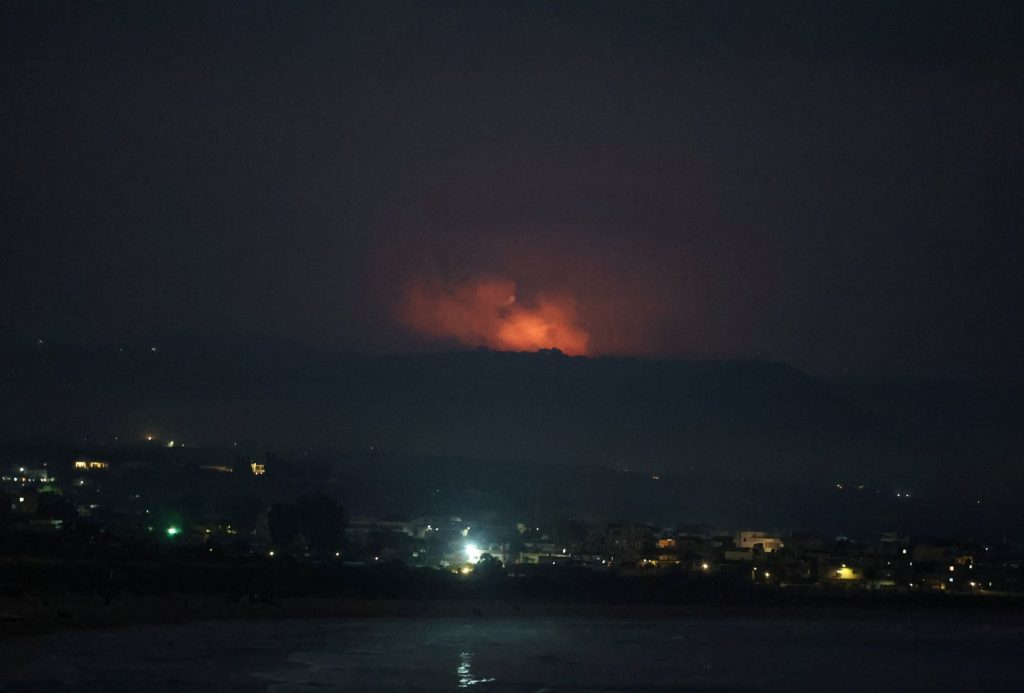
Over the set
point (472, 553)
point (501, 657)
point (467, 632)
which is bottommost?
point (501, 657)

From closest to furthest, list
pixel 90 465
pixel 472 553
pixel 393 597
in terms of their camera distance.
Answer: pixel 393 597, pixel 472 553, pixel 90 465

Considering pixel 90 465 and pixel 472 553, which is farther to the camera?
pixel 90 465

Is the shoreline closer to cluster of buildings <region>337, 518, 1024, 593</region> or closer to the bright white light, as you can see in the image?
cluster of buildings <region>337, 518, 1024, 593</region>

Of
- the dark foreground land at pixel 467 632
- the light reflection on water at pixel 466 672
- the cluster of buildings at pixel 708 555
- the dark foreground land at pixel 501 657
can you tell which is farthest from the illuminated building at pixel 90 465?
the light reflection on water at pixel 466 672

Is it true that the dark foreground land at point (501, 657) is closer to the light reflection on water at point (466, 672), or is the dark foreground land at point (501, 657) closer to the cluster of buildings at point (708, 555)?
the light reflection on water at point (466, 672)

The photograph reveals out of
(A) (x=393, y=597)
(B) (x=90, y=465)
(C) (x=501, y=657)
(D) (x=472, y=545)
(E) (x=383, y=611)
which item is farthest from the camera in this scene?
(B) (x=90, y=465)

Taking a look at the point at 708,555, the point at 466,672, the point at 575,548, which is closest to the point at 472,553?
the point at 575,548

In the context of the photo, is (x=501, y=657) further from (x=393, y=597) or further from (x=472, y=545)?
(x=472, y=545)
